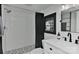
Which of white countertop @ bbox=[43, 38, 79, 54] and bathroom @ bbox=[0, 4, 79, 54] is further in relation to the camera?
bathroom @ bbox=[0, 4, 79, 54]

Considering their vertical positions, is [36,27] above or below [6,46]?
above

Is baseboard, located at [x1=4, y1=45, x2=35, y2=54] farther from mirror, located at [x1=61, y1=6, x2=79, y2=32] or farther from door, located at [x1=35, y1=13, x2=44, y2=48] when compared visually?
mirror, located at [x1=61, y1=6, x2=79, y2=32]

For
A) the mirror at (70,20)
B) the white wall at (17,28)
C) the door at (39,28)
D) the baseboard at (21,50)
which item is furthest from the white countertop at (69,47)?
the door at (39,28)

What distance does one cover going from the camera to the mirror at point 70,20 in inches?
49.7

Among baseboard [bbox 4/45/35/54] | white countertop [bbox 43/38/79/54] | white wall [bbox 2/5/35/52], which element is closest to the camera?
white countertop [bbox 43/38/79/54]

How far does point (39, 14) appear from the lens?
2.76m

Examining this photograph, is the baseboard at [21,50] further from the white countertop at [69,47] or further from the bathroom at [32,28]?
the white countertop at [69,47]

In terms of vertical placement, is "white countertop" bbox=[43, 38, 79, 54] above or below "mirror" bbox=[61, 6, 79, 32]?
below

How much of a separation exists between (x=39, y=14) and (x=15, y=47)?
5.48ft

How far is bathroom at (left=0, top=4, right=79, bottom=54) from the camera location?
4.37 ft

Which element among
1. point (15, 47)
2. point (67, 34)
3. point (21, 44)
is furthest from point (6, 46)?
point (67, 34)

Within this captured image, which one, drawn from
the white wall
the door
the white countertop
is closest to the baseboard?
the white wall

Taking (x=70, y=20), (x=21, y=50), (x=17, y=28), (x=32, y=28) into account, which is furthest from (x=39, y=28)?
(x=70, y=20)
